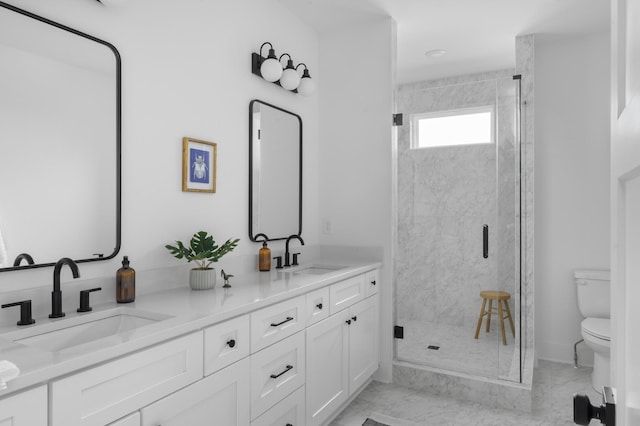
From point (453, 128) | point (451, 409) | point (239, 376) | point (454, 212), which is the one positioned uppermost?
point (453, 128)

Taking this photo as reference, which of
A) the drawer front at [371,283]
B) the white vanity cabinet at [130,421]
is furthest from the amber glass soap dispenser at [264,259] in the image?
the white vanity cabinet at [130,421]

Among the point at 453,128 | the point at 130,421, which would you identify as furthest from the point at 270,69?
the point at 130,421

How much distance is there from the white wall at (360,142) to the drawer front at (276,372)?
119cm

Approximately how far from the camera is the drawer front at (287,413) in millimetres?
1722

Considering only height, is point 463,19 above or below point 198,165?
above

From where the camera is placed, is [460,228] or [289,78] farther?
[460,228]

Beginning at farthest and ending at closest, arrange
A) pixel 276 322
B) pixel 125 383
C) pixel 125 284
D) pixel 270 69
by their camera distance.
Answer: pixel 270 69, pixel 276 322, pixel 125 284, pixel 125 383

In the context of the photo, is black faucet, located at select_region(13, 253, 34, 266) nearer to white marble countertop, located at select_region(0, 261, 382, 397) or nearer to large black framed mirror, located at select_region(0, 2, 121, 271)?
large black framed mirror, located at select_region(0, 2, 121, 271)

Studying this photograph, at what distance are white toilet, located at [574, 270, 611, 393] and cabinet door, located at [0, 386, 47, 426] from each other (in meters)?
3.07

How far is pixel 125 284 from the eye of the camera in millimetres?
1653

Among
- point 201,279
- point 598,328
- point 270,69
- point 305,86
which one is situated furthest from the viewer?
point 305,86

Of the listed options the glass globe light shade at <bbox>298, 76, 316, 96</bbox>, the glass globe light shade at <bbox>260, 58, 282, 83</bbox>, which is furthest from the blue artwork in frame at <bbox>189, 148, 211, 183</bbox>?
the glass globe light shade at <bbox>298, 76, 316, 96</bbox>

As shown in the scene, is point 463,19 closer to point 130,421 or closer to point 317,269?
point 317,269

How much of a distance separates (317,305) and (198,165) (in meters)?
0.96
